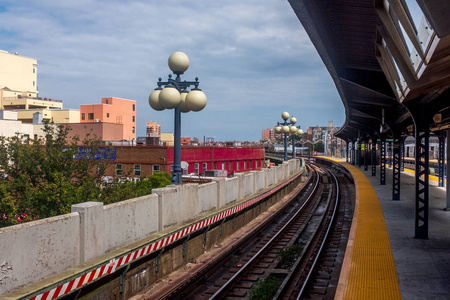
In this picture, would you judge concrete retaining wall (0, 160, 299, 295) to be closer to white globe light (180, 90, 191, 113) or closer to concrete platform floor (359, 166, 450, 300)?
white globe light (180, 90, 191, 113)

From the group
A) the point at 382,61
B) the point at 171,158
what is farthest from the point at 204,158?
the point at 382,61

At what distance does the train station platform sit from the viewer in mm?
8586

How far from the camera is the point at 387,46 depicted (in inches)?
385

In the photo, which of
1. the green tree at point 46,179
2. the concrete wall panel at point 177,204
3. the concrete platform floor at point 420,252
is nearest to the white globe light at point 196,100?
the concrete wall panel at point 177,204

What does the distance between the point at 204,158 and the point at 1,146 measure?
2593cm

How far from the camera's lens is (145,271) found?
9.70m

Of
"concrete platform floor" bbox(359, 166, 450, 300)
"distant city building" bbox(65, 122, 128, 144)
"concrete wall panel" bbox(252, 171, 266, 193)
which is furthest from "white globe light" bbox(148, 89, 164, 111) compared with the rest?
"distant city building" bbox(65, 122, 128, 144)

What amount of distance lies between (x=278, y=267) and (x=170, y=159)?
74.9 feet

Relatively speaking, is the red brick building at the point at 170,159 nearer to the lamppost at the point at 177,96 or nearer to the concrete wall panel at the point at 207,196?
the concrete wall panel at the point at 207,196

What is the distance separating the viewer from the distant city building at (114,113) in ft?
240

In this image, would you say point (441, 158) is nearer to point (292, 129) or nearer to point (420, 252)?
point (292, 129)

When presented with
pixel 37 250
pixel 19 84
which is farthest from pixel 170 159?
pixel 19 84

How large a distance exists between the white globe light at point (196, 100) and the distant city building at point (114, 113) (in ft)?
190

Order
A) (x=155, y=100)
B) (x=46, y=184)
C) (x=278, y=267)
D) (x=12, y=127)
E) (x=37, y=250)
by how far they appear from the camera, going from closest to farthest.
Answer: (x=37, y=250) < (x=278, y=267) < (x=155, y=100) < (x=46, y=184) < (x=12, y=127)
